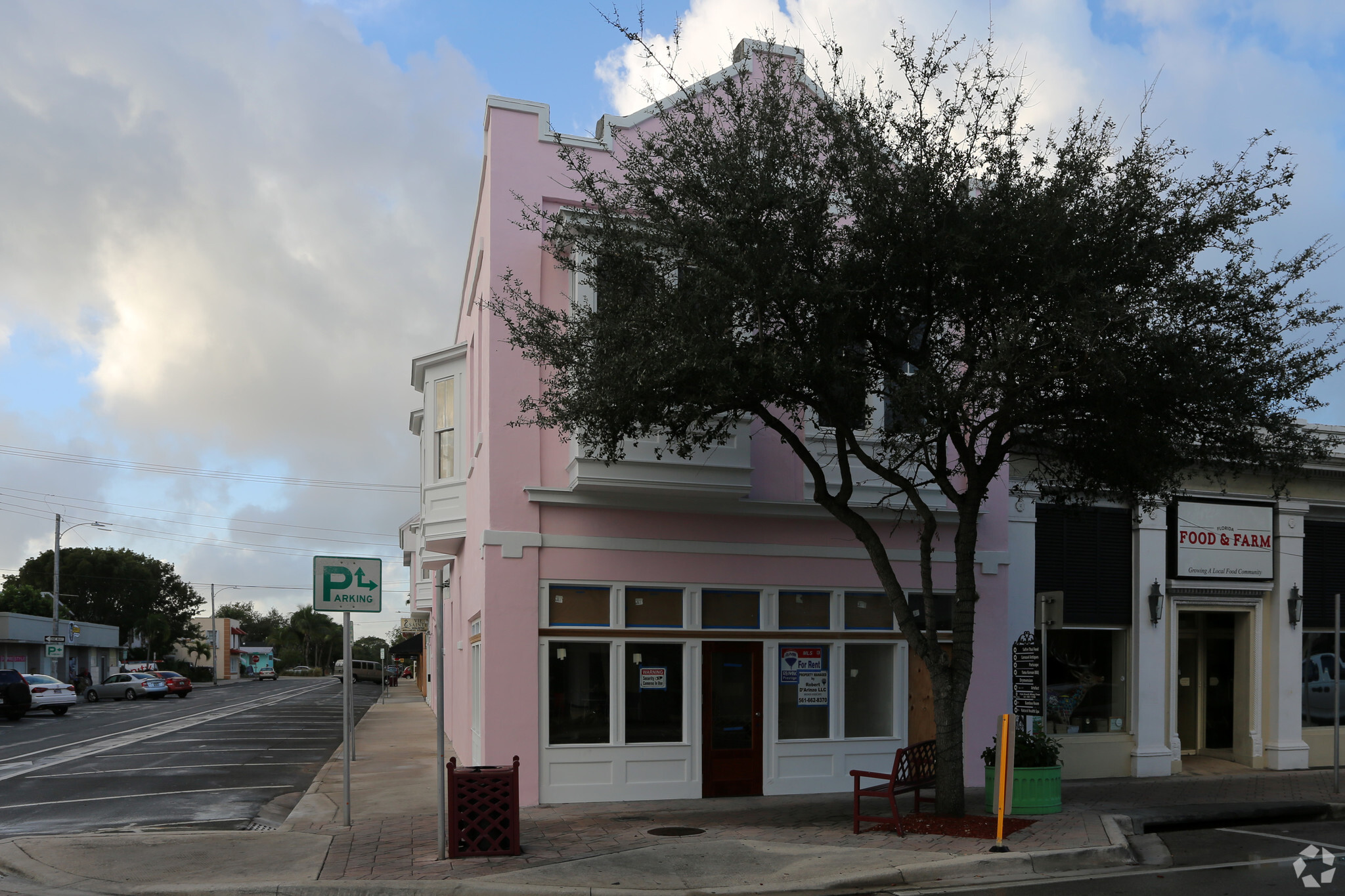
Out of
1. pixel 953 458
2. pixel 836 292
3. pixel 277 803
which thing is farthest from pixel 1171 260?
pixel 277 803

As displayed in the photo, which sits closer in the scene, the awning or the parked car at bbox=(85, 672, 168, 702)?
the awning

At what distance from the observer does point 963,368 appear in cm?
1431

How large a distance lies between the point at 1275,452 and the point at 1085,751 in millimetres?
6330

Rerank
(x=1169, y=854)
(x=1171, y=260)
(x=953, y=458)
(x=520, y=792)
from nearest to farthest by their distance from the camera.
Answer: (x=1169, y=854), (x=1171, y=260), (x=520, y=792), (x=953, y=458)

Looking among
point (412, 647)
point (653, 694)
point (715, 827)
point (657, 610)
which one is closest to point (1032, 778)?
point (715, 827)

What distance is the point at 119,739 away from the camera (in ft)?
83.7

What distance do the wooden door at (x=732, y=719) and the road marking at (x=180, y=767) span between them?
30.0ft

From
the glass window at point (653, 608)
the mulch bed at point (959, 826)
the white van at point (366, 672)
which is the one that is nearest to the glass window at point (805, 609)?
the glass window at point (653, 608)

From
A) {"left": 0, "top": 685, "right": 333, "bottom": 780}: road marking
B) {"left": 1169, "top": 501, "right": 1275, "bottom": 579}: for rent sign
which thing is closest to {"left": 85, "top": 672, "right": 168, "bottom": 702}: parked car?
{"left": 0, "top": 685, "right": 333, "bottom": 780}: road marking

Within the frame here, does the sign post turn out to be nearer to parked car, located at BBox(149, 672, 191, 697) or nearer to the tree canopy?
the tree canopy

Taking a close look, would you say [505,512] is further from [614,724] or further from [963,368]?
[963,368]

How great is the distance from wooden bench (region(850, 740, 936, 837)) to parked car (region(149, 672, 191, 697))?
4814 cm

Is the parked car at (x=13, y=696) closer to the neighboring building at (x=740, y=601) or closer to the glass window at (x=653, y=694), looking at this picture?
the neighboring building at (x=740, y=601)

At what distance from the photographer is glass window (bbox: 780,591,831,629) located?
15.0m
